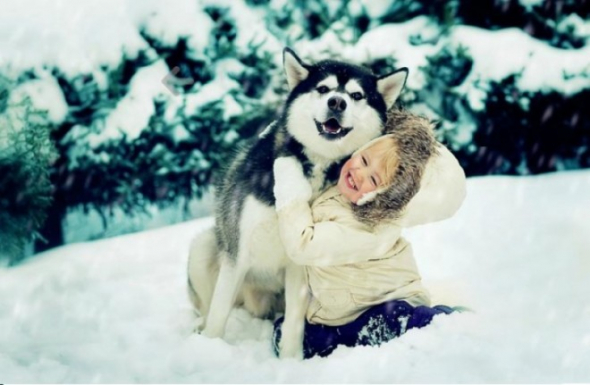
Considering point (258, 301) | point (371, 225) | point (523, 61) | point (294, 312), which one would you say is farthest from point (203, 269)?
point (523, 61)

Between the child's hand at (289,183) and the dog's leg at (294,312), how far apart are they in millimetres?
339

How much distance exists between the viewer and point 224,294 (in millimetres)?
2367

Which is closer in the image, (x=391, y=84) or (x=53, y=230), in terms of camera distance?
(x=391, y=84)

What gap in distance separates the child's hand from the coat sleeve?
2cm

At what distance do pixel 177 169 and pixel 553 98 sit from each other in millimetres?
2412

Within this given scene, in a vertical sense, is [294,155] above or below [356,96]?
below

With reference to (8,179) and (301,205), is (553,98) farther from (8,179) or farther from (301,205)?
(8,179)

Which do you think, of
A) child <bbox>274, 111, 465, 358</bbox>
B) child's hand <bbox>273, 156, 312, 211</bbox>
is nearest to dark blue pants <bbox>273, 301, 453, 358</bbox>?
child <bbox>274, 111, 465, 358</bbox>

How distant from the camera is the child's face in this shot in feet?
6.88

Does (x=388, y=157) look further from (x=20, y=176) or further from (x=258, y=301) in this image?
(x=20, y=176)

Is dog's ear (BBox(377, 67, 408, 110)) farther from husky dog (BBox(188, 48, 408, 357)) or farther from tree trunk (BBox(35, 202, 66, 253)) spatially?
tree trunk (BBox(35, 202, 66, 253))

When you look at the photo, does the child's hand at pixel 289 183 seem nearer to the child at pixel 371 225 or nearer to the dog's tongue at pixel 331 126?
the child at pixel 371 225

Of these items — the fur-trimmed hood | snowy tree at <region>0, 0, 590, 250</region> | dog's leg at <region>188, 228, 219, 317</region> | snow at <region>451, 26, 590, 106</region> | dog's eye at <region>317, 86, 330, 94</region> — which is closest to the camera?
the fur-trimmed hood

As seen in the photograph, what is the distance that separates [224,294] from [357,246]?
0.54 m
